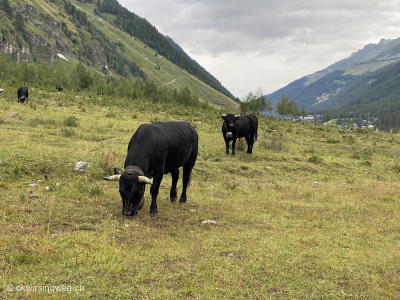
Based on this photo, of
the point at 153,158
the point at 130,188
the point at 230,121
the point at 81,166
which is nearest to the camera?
the point at 130,188

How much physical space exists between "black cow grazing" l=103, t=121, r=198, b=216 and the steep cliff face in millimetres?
162244

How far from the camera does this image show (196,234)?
22.1ft

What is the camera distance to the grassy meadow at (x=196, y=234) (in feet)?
14.5

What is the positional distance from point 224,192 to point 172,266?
6.51 m

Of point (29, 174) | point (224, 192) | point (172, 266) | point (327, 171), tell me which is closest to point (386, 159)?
point (327, 171)

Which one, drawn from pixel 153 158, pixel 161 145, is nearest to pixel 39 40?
pixel 161 145

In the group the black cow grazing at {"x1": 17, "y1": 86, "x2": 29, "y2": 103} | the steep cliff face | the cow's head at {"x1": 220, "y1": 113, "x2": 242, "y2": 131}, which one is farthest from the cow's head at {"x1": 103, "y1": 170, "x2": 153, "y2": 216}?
the steep cliff face

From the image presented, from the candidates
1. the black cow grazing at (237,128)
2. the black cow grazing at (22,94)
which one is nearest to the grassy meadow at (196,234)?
the black cow grazing at (237,128)

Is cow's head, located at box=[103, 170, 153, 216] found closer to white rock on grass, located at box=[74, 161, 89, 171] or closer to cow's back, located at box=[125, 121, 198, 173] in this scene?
cow's back, located at box=[125, 121, 198, 173]

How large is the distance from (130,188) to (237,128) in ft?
45.0

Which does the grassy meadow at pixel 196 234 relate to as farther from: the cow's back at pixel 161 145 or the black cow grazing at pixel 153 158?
the cow's back at pixel 161 145

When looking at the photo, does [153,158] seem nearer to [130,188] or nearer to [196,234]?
[130,188]

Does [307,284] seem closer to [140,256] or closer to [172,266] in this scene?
[172,266]

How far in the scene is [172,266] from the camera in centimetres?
495
